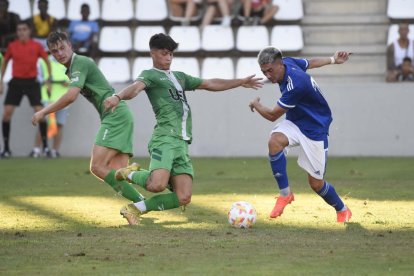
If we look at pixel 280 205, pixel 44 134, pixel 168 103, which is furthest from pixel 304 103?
pixel 44 134

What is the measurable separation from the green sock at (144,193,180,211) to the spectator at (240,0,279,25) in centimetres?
1131

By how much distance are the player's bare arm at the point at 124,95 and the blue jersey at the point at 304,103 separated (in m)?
1.38

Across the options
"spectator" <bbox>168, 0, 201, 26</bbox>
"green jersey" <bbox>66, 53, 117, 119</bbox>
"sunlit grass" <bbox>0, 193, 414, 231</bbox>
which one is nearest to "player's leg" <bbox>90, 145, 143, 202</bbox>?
"sunlit grass" <bbox>0, 193, 414, 231</bbox>

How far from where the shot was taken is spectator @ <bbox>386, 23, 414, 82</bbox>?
1930 cm

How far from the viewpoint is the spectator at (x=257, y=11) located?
2042 centimetres

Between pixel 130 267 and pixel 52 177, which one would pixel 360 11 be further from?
pixel 130 267

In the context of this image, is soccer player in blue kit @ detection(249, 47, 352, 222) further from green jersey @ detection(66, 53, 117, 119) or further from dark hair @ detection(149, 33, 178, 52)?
green jersey @ detection(66, 53, 117, 119)

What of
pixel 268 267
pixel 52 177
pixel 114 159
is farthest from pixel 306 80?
pixel 52 177

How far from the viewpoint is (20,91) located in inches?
744

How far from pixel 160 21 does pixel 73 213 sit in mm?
10615

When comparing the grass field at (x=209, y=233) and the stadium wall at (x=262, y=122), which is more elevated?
the grass field at (x=209, y=233)

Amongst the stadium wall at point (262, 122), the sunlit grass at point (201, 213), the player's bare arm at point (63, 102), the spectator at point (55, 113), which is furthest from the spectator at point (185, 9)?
the player's bare arm at point (63, 102)

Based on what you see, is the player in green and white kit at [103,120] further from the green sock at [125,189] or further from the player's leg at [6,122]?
the player's leg at [6,122]

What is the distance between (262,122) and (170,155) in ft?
31.0
